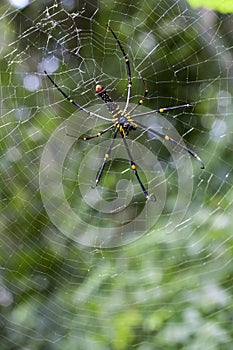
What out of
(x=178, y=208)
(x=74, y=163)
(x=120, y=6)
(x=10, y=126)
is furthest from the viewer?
(x=74, y=163)

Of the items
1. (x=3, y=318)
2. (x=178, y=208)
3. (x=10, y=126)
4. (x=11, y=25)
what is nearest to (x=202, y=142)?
(x=178, y=208)

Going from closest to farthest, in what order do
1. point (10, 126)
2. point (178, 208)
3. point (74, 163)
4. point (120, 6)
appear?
point (178, 208), point (120, 6), point (10, 126), point (74, 163)

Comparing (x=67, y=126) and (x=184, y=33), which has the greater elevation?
(x=184, y=33)

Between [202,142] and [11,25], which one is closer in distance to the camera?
[202,142]

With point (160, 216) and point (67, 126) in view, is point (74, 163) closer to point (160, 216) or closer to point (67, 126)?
point (67, 126)

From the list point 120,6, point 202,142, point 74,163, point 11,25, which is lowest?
point 74,163

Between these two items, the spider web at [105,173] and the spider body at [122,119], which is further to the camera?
the spider body at [122,119]

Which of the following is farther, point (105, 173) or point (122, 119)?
point (105, 173)

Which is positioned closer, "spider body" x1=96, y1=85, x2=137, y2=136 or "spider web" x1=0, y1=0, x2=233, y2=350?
"spider web" x1=0, y1=0, x2=233, y2=350
